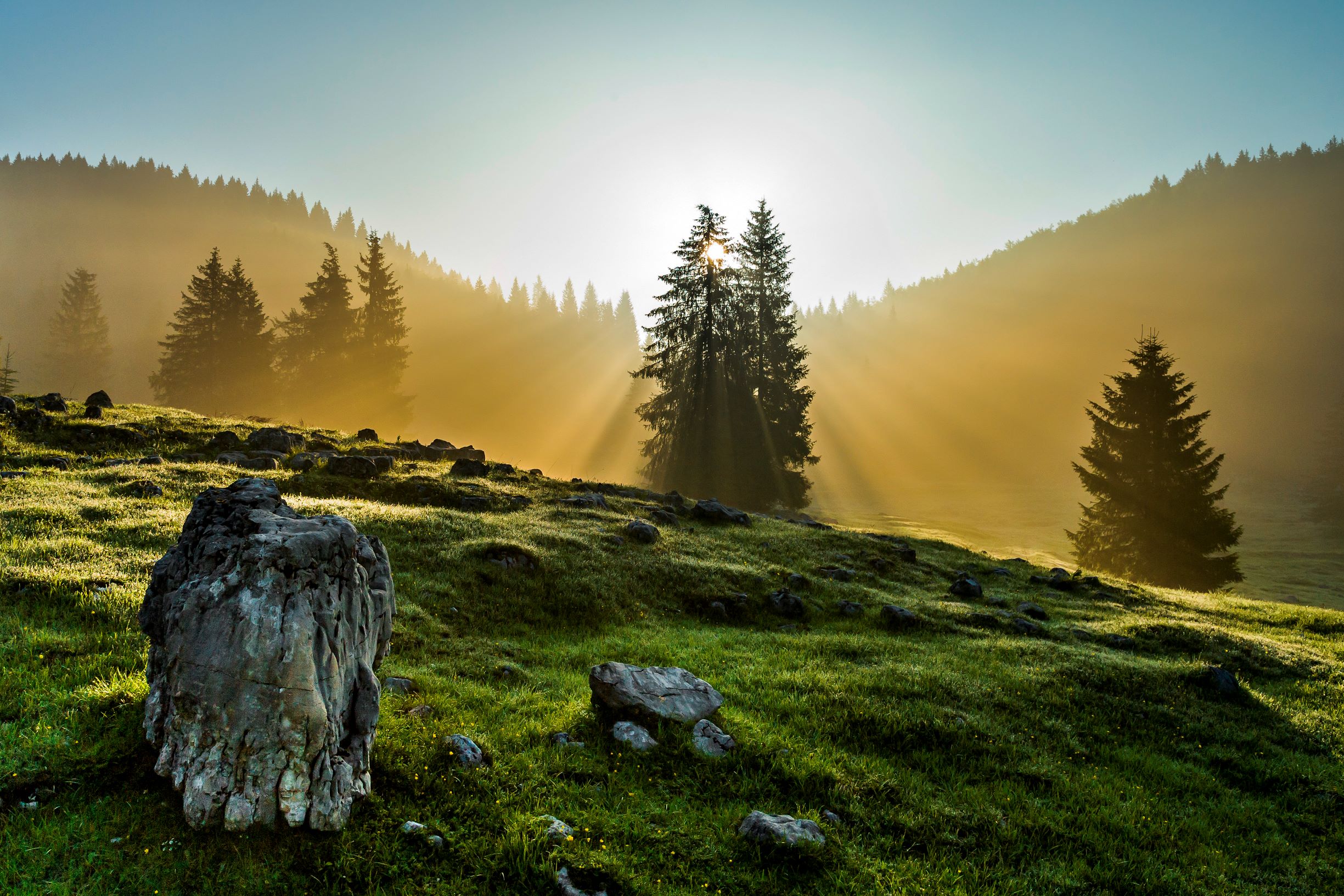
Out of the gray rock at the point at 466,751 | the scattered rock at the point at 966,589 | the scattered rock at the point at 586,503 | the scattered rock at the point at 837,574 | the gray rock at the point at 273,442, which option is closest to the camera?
the gray rock at the point at 466,751

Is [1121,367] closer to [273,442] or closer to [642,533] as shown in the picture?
[642,533]

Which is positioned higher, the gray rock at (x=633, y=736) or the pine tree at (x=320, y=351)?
the pine tree at (x=320, y=351)

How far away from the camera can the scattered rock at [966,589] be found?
63.8 ft

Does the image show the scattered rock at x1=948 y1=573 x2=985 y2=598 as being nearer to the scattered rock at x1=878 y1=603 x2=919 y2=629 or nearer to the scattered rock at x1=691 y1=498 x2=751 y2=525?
the scattered rock at x1=878 y1=603 x2=919 y2=629

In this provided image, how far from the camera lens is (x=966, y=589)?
19.5 m

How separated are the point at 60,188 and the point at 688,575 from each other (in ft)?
878

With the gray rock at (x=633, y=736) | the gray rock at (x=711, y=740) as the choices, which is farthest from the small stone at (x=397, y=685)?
the gray rock at (x=711, y=740)

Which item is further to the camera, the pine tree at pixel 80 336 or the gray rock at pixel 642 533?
the pine tree at pixel 80 336

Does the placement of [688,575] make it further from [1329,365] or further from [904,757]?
[1329,365]

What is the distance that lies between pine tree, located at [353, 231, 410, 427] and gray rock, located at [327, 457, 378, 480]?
48.4 meters

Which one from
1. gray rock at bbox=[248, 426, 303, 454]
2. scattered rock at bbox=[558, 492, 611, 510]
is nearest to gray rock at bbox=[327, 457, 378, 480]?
gray rock at bbox=[248, 426, 303, 454]

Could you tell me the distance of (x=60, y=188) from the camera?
180 m

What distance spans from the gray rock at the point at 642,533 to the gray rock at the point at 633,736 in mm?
11417

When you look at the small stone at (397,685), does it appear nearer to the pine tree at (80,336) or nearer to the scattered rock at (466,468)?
the scattered rock at (466,468)
